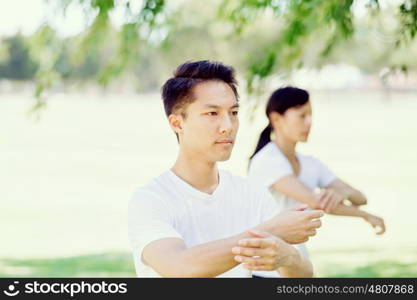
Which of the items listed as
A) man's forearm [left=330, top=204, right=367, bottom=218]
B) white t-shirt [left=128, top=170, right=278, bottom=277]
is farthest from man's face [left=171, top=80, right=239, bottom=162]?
man's forearm [left=330, top=204, right=367, bottom=218]

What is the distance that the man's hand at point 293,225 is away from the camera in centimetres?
254

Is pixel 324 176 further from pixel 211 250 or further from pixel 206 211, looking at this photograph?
pixel 211 250

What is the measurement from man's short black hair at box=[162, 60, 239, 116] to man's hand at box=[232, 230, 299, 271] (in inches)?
25.1

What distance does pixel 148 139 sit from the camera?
113ft

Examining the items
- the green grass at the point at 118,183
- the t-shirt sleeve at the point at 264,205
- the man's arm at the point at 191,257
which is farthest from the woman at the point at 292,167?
the man's arm at the point at 191,257

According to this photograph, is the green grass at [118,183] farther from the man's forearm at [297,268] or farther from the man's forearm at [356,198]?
the man's forearm at [297,268]

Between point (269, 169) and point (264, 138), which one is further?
point (264, 138)

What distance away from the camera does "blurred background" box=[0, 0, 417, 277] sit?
619 cm

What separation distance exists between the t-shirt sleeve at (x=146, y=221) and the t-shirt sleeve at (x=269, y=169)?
2142mm

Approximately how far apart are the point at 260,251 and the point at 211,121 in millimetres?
564

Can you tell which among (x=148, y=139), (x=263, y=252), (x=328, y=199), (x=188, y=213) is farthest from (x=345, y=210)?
(x=148, y=139)

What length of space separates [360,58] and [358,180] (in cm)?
5511

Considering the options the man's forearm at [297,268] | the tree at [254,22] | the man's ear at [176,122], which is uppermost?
the tree at [254,22]

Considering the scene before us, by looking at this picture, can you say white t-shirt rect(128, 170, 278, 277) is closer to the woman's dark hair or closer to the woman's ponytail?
the woman's dark hair
